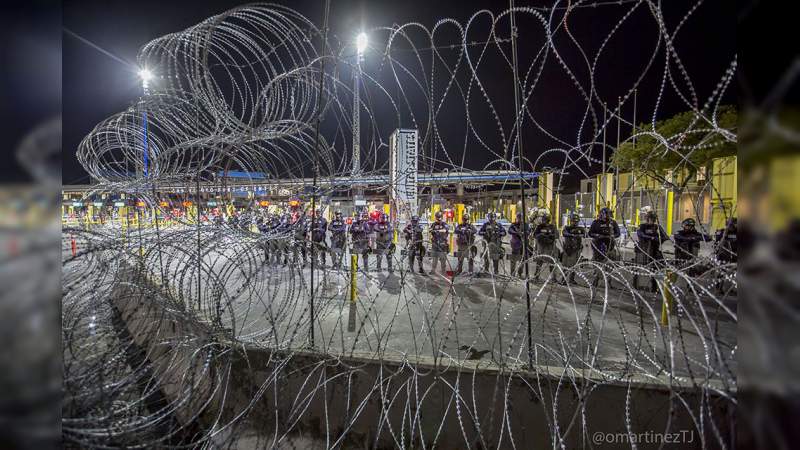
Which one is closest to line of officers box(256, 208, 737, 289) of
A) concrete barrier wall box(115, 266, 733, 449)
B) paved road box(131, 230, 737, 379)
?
paved road box(131, 230, 737, 379)

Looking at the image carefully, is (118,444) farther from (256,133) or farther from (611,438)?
(611,438)

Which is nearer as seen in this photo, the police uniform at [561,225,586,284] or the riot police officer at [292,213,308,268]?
the riot police officer at [292,213,308,268]

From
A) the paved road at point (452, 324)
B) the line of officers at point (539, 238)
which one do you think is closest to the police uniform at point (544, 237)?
the line of officers at point (539, 238)

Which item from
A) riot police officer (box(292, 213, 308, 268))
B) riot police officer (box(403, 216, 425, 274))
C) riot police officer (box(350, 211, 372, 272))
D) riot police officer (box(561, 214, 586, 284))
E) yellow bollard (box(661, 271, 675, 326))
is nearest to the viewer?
yellow bollard (box(661, 271, 675, 326))

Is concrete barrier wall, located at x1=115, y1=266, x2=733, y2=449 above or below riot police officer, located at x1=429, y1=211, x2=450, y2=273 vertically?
below

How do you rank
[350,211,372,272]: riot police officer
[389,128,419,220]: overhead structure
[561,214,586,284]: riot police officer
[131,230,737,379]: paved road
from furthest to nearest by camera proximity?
[350,211,372,272]: riot police officer, [561,214,586,284]: riot police officer, [389,128,419,220]: overhead structure, [131,230,737,379]: paved road

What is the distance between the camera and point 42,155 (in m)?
1.50

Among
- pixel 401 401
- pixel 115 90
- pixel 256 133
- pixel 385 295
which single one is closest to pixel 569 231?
pixel 385 295

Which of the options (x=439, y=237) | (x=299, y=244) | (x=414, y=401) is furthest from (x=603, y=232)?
(x=299, y=244)

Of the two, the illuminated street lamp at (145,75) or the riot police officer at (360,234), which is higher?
the illuminated street lamp at (145,75)

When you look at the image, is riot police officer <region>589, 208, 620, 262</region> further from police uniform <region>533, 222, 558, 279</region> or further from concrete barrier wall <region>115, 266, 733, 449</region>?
concrete barrier wall <region>115, 266, 733, 449</region>

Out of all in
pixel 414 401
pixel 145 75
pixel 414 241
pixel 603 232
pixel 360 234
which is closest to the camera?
pixel 414 401

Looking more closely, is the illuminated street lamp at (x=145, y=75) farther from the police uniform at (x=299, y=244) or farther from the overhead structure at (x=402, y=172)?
the overhead structure at (x=402, y=172)

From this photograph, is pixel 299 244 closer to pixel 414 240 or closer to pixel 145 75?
pixel 145 75
